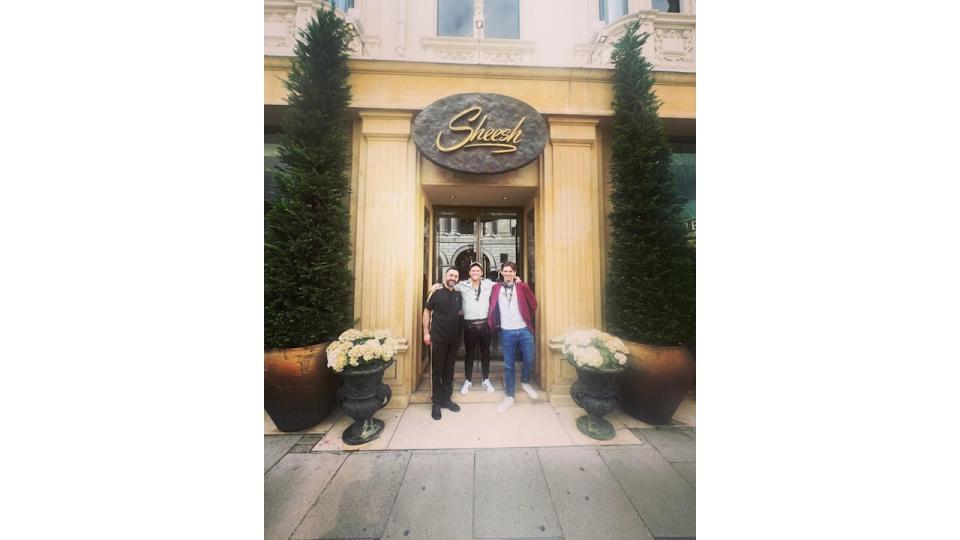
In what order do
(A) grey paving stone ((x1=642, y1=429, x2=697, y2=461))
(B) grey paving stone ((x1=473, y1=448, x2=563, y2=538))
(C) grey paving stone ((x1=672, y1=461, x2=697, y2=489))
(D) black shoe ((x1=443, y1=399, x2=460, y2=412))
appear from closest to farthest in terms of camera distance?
(B) grey paving stone ((x1=473, y1=448, x2=563, y2=538)), (C) grey paving stone ((x1=672, y1=461, x2=697, y2=489)), (A) grey paving stone ((x1=642, y1=429, x2=697, y2=461)), (D) black shoe ((x1=443, y1=399, x2=460, y2=412))

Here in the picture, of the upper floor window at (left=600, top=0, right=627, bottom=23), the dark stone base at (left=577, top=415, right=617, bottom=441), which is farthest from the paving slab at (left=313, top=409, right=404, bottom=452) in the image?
the upper floor window at (left=600, top=0, right=627, bottom=23)

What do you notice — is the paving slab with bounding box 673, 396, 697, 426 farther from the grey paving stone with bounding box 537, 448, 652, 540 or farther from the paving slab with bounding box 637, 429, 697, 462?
the grey paving stone with bounding box 537, 448, 652, 540

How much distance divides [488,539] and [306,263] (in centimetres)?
171

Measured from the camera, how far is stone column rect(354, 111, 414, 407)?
1616mm

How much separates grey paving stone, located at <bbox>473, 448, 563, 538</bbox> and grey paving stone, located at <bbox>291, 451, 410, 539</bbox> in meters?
0.44

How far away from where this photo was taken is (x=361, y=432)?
1482 mm

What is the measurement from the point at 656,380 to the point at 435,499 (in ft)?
4.79

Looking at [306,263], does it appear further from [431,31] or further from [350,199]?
[431,31]

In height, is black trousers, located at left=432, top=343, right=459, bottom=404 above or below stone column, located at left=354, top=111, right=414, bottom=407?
below

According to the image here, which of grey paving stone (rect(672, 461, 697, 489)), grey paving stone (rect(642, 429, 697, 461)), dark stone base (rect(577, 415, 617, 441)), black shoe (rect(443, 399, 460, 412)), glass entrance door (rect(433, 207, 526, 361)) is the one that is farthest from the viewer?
glass entrance door (rect(433, 207, 526, 361))

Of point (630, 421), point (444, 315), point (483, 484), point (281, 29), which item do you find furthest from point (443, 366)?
point (281, 29)

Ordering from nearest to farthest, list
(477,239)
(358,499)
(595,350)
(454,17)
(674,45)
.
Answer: (358,499) < (595,350) < (674,45) < (454,17) < (477,239)

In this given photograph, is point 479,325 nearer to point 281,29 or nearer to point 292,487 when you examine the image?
point 292,487
